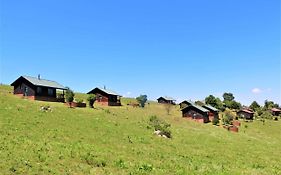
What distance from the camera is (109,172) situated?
930 inches

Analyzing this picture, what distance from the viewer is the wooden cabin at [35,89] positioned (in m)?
71.2

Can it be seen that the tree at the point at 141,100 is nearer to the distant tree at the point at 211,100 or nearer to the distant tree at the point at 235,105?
the distant tree at the point at 211,100

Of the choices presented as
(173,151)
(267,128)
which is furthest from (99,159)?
(267,128)

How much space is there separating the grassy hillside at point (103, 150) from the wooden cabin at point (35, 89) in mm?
19998

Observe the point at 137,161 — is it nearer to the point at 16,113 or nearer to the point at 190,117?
the point at 16,113

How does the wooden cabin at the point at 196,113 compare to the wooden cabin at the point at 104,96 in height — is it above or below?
below

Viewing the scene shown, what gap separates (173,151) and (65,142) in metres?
11.8

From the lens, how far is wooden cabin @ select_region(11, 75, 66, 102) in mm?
71188

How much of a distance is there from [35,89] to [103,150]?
44331mm

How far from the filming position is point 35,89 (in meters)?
71.1

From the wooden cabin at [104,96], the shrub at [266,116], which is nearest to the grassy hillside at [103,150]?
the wooden cabin at [104,96]

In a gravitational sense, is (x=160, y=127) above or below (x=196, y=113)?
below

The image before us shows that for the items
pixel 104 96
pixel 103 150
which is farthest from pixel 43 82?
pixel 103 150

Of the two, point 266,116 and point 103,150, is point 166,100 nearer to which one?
point 266,116
